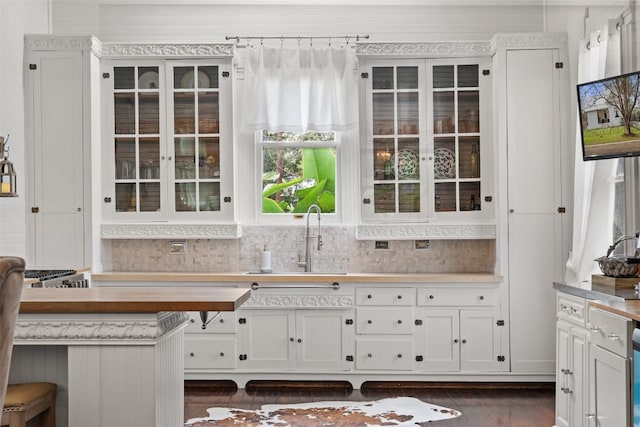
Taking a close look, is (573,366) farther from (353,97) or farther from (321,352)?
(353,97)

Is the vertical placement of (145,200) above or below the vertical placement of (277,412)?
above

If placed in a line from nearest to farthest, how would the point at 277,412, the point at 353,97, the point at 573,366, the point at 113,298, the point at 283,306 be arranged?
1. the point at 113,298
2. the point at 573,366
3. the point at 277,412
4. the point at 283,306
5. the point at 353,97

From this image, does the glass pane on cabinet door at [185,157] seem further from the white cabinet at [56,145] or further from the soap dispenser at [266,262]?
the soap dispenser at [266,262]

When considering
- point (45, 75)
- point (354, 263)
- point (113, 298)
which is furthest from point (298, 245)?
point (113, 298)

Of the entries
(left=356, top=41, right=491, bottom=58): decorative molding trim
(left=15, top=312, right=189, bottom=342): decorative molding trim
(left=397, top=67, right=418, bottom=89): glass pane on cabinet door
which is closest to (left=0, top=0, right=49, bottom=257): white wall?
(left=356, top=41, right=491, bottom=58): decorative molding trim

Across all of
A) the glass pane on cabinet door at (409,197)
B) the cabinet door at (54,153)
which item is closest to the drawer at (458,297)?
the glass pane on cabinet door at (409,197)

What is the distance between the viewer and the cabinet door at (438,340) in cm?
538

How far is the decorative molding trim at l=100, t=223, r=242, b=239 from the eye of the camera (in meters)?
5.70

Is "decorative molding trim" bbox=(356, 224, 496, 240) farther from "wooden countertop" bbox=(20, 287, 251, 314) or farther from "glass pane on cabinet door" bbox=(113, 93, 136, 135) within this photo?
"wooden countertop" bbox=(20, 287, 251, 314)

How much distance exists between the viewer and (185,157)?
5.79m

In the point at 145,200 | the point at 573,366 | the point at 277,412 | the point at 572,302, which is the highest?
the point at 145,200

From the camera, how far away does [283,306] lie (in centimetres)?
537

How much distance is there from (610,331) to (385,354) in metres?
2.37

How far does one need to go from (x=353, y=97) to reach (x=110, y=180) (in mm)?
2072
